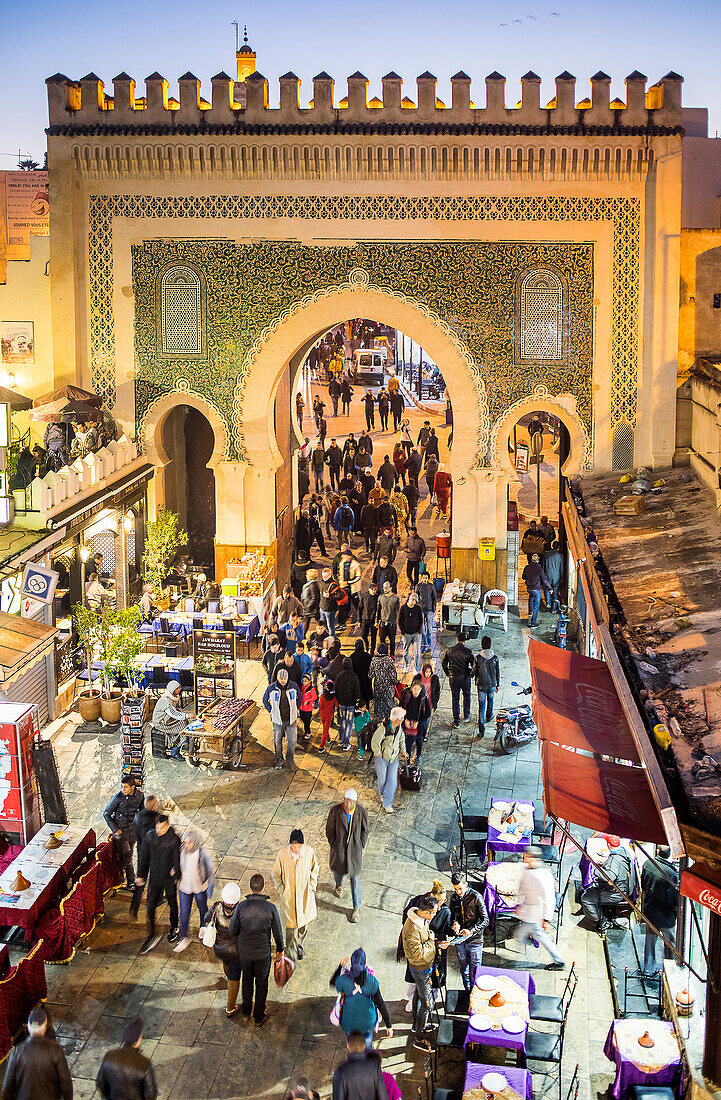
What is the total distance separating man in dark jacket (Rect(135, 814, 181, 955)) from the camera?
10820 millimetres

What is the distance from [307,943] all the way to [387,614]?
7.28 meters

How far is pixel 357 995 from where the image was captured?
9164 millimetres

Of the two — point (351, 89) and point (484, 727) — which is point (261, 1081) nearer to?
point (484, 727)

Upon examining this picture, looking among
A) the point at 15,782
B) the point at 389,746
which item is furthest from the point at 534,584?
the point at 15,782

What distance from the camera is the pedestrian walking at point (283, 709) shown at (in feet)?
47.5

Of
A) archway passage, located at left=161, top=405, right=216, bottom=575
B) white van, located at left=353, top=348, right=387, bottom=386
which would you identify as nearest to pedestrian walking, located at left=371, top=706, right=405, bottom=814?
archway passage, located at left=161, top=405, right=216, bottom=575

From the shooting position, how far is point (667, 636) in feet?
37.8

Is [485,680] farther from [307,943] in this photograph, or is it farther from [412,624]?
[307,943]

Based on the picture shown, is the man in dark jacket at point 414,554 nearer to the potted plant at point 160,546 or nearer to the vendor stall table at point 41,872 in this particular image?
the potted plant at point 160,546

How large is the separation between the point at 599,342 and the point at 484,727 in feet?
24.7

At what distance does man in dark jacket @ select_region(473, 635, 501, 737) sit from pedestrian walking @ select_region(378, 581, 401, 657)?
2.24 m

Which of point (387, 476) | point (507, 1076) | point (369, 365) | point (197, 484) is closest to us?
point (507, 1076)

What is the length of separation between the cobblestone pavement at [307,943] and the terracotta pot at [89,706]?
448 mm

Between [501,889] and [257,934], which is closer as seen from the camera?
[257,934]
